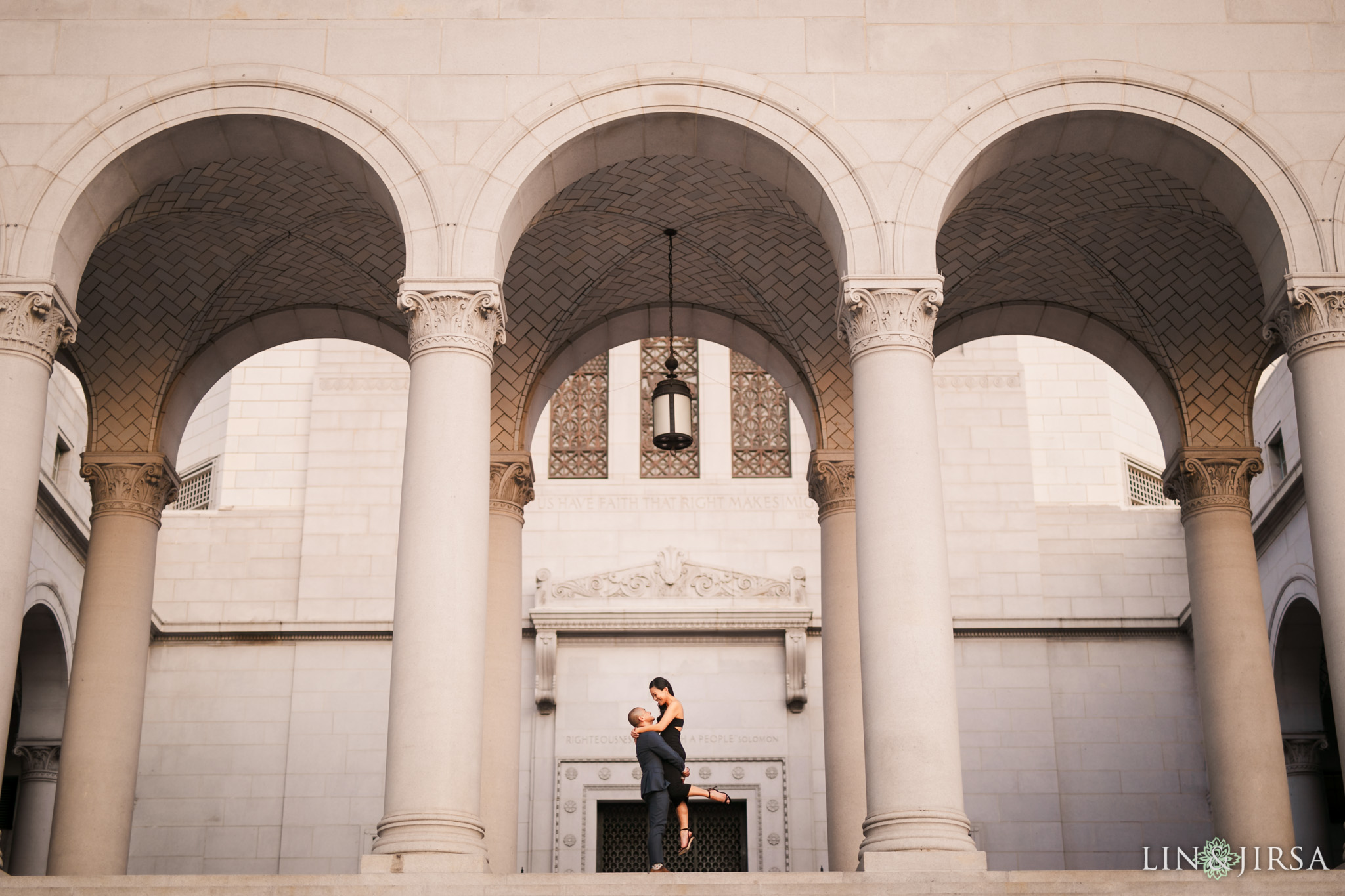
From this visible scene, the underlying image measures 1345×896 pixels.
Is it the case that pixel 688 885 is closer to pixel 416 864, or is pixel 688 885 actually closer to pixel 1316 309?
pixel 416 864

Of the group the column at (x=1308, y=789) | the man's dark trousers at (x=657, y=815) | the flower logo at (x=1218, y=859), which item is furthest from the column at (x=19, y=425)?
the column at (x=1308, y=789)

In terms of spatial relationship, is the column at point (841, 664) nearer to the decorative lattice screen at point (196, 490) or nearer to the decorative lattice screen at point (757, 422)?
the decorative lattice screen at point (757, 422)

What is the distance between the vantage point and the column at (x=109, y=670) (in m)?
16.5

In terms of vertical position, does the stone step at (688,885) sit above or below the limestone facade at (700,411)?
below

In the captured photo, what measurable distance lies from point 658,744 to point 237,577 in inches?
529

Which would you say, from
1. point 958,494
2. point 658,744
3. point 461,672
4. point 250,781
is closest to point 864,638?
point 658,744

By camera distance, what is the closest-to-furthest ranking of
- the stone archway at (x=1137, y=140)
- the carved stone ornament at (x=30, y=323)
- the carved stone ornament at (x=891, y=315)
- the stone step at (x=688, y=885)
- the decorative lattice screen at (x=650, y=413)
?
the stone step at (x=688, y=885)
the carved stone ornament at (x=30, y=323)
the carved stone ornament at (x=891, y=315)
the stone archway at (x=1137, y=140)
the decorative lattice screen at (x=650, y=413)

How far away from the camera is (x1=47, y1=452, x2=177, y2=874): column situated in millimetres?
16469

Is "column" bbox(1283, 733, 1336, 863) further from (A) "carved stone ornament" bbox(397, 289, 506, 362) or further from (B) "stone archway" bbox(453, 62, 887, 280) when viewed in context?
(A) "carved stone ornament" bbox(397, 289, 506, 362)

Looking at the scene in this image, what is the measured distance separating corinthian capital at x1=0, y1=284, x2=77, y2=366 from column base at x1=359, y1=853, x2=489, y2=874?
5803 mm

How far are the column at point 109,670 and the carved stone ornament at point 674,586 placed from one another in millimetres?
7489

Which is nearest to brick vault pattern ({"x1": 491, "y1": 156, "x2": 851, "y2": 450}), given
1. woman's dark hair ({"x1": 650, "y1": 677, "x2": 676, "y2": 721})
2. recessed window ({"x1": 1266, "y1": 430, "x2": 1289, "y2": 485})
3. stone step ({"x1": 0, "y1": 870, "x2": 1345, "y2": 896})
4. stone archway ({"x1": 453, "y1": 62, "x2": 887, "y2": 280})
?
stone archway ({"x1": 453, "y1": 62, "x2": 887, "y2": 280})

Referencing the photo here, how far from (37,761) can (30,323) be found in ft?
38.1

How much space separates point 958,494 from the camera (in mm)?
25656
